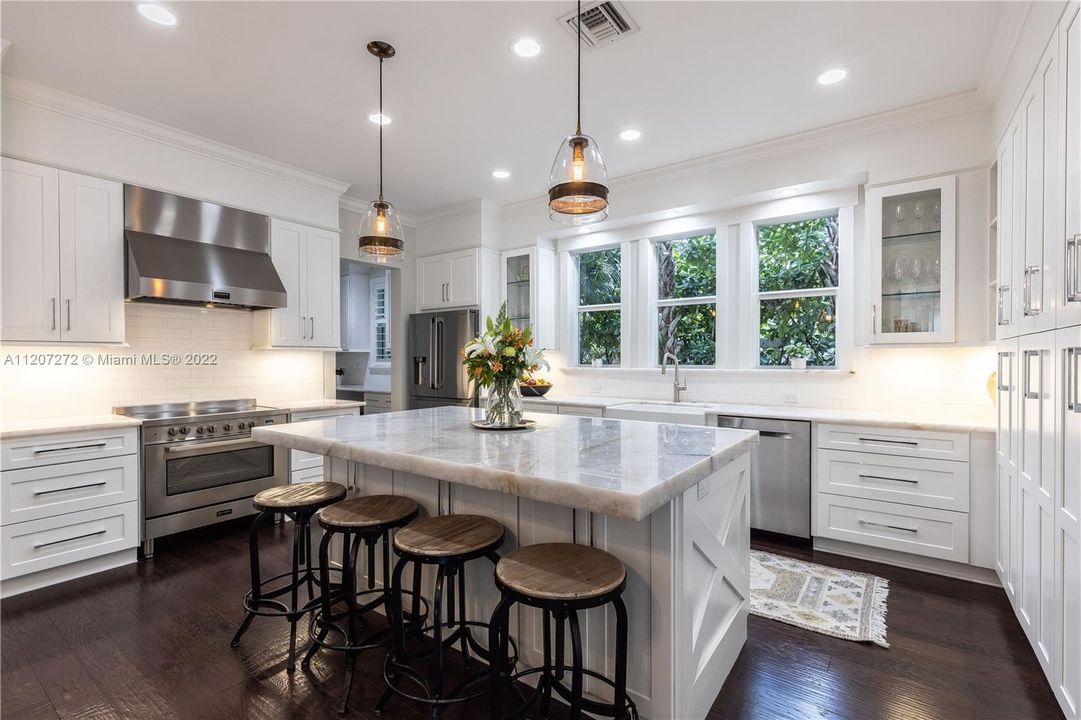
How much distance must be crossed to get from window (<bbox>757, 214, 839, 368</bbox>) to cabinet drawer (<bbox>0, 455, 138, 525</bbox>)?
4.71 meters

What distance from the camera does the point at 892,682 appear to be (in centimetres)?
202

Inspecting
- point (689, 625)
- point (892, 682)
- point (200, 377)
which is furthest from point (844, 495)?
point (200, 377)

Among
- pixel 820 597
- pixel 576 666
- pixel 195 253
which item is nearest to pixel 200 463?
pixel 195 253

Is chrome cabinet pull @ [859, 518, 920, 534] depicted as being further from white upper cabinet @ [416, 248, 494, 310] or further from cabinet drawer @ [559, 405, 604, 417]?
white upper cabinet @ [416, 248, 494, 310]

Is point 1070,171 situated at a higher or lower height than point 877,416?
higher

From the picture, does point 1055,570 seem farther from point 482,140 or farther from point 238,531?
point 238,531

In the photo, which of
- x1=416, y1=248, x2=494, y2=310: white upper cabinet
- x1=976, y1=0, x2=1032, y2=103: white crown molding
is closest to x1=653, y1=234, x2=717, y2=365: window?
x1=416, y1=248, x2=494, y2=310: white upper cabinet

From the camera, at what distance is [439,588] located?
162cm

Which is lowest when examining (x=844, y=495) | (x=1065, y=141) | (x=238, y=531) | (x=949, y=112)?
(x=238, y=531)

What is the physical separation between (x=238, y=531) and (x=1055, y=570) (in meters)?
4.59

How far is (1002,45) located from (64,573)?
19.3ft

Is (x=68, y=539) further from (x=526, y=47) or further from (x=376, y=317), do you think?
(x=376, y=317)

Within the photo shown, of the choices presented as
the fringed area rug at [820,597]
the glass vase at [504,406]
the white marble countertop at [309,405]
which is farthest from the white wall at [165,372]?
the fringed area rug at [820,597]

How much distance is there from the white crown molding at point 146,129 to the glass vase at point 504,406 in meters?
3.11
